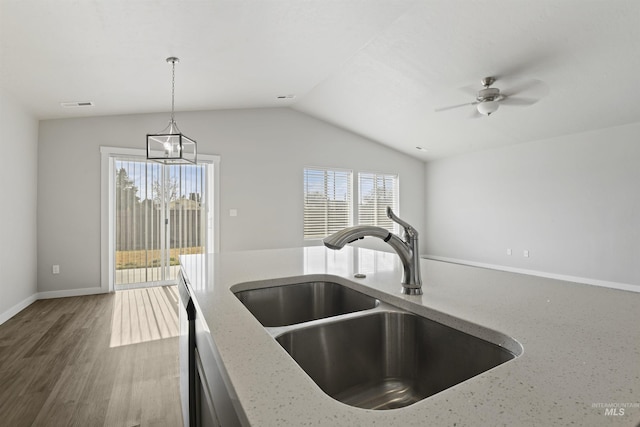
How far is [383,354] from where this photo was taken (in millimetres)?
881

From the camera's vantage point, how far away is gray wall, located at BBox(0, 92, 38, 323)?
3223 mm

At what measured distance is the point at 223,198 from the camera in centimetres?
517

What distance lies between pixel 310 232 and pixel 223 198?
184 centimetres

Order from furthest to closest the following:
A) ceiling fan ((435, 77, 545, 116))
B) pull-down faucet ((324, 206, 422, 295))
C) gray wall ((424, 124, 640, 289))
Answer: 1. gray wall ((424, 124, 640, 289))
2. ceiling fan ((435, 77, 545, 116))
3. pull-down faucet ((324, 206, 422, 295))

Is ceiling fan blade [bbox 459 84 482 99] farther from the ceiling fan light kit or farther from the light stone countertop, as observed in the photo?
the light stone countertop

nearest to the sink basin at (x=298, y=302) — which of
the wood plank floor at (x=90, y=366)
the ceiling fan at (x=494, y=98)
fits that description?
the wood plank floor at (x=90, y=366)

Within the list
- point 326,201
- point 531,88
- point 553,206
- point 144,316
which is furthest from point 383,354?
point 553,206

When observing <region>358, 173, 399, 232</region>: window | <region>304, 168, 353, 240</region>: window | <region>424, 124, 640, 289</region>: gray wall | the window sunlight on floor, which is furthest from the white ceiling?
the window sunlight on floor

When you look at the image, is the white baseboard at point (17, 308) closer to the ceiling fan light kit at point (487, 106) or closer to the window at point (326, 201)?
the window at point (326, 201)

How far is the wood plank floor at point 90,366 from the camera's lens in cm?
179

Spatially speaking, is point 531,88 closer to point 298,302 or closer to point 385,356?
point 298,302

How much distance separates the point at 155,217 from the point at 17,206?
1.59 meters

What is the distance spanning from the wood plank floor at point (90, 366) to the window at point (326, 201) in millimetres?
3070

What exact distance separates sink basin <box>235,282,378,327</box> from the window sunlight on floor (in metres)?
2.22
